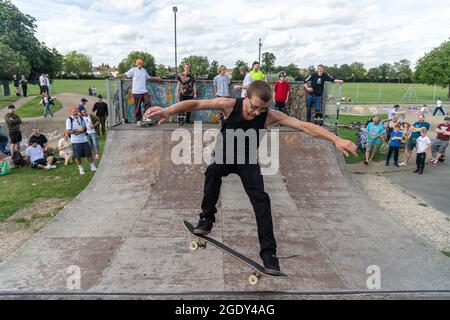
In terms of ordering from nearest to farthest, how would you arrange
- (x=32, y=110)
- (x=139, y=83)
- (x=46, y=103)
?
(x=139, y=83) → (x=46, y=103) → (x=32, y=110)

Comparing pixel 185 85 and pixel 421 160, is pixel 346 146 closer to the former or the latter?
pixel 185 85

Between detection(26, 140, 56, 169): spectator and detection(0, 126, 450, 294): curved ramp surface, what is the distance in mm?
3015

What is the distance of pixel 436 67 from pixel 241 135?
58941mm

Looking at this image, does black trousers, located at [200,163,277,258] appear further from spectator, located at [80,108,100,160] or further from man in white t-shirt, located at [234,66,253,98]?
spectator, located at [80,108,100,160]

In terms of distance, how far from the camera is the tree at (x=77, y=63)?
119 metres

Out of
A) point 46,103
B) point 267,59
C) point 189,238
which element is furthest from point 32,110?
point 267,59

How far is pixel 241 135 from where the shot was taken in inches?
147

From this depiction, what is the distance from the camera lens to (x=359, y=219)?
6.73m

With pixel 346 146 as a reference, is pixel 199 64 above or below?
above

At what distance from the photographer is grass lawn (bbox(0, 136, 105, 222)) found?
8.04 metres
